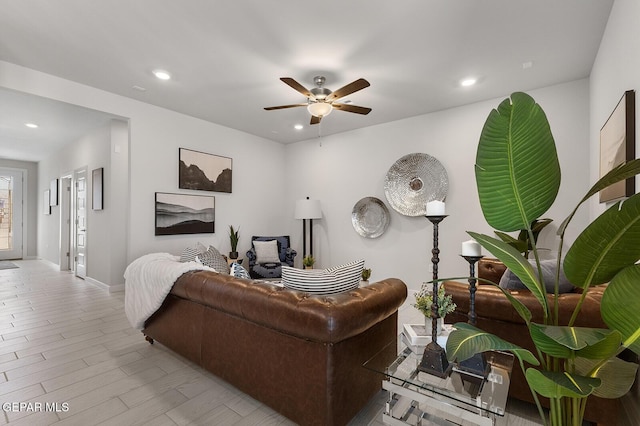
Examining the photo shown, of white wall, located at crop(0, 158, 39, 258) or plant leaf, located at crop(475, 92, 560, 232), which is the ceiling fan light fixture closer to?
plant leaf, located at crop(475, 92, 560, 232)

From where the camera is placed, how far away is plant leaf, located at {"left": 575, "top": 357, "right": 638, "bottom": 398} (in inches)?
37.1

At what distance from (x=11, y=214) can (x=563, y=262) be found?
11.2 m

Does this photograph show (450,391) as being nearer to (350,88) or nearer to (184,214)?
(350,88)

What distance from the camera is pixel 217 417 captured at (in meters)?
1.78

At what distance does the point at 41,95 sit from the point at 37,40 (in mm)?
815

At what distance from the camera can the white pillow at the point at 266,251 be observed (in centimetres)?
506

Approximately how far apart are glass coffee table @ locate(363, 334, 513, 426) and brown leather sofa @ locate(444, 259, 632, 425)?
270 millimetres

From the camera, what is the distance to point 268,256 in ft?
16.7

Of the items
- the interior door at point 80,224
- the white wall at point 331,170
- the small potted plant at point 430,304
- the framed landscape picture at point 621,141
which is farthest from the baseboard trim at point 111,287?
the framed landscape picture at point 621,141

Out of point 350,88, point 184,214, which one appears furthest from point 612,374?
point 184,214

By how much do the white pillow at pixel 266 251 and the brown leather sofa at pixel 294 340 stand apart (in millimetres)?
2848

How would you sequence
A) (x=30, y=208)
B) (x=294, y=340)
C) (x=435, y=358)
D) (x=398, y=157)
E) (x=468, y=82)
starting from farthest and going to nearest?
(x=30, y=208) < (x=398, y=157) < (x=468, y=82) < (x=294, y=340) < (x=435, y=358)

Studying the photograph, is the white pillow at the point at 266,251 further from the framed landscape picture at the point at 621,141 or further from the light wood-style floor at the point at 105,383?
the framed landscape picture at the point at 621,141

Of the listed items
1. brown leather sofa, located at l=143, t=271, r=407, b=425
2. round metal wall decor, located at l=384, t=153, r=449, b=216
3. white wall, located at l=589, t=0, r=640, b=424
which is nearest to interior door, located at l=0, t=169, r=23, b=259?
brown leather sofa, located at l=143, t=271, r=407, b=425
